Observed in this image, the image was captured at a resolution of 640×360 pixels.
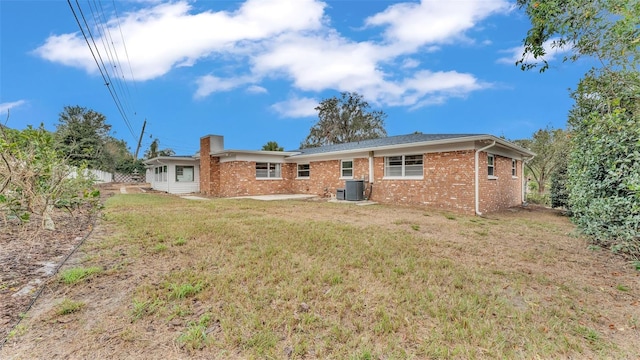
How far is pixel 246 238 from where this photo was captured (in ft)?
17.7

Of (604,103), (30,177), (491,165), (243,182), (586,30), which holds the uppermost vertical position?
(586,30)

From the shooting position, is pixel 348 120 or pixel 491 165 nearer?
pixel 491 165

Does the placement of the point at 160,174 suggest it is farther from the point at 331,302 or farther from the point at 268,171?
the point at 331,302

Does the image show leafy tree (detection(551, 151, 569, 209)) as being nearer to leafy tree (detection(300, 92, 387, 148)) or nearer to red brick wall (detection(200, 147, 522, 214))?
red brick wall (detection(200, 147, 522, 214))

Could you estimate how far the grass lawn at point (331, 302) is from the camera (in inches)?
88.5

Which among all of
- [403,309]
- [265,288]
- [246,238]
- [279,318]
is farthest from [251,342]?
[246,238]

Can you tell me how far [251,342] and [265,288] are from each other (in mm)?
954

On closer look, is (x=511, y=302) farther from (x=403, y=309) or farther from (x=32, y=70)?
(x=32, y=70)

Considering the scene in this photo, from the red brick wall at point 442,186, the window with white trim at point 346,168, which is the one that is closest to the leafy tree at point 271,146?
the window with white trim at point 346,168

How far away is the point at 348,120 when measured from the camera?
34.6 metres

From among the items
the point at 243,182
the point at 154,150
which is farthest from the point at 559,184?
the point at 154,150

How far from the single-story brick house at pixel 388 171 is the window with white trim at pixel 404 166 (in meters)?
0.04

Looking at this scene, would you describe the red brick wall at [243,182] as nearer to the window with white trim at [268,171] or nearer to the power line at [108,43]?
the window with white trim at [268,171]

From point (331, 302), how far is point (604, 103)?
5.74 m
